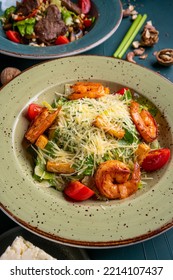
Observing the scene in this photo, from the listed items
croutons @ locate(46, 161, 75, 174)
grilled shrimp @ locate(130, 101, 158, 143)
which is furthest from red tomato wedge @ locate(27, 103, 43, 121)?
grilled shrimp @ locate(130, 101, 158, 143)

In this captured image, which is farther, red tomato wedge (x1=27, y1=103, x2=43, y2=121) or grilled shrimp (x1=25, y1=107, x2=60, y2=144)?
red tomato wedge (x1=27, y1=103, x2=43, y2=121)

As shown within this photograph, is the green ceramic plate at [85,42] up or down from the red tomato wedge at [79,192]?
up

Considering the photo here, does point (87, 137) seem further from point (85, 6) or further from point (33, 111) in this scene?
point (85, 6)

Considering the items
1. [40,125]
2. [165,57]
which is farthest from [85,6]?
[40,125]

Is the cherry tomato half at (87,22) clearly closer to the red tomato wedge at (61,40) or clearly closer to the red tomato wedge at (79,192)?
the red tomato wedge at (61,40)

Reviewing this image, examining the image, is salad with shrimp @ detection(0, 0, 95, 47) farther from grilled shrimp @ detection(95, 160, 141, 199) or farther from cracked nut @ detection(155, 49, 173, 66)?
grilled shrimp @ detection(95, 160, 141, 199)

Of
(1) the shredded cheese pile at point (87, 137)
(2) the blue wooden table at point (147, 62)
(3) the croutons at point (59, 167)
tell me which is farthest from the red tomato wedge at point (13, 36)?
(3) the croutons at point (59, 167)
